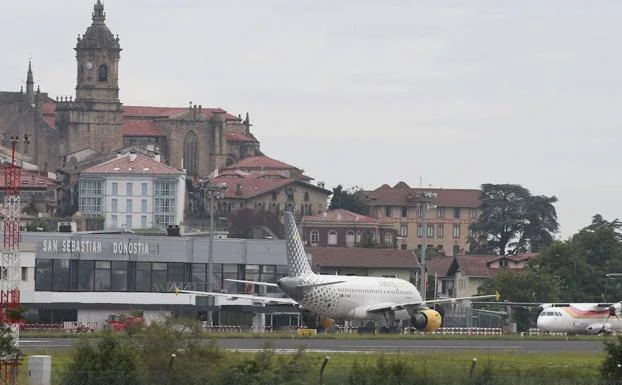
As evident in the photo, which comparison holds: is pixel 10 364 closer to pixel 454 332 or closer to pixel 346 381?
pixel 346 381

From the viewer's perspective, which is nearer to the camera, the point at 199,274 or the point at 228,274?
the point at 199,274

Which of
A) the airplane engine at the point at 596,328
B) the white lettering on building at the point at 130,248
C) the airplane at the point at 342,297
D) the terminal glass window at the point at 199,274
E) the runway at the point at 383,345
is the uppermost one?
the white lettering on building at the point at 130,248

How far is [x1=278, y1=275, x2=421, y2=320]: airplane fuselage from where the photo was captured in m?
95.9

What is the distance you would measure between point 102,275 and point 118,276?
3.57 ft

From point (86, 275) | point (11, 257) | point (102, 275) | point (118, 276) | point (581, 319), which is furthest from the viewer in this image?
point (118, 276)

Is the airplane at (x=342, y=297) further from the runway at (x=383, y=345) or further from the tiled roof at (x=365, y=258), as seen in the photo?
the tiled roof at (x=365, y=258)

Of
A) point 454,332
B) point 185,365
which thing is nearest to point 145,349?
point 185,365

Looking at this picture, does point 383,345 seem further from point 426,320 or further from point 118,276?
point 118,276

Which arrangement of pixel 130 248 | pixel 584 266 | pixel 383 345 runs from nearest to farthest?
pixel 383 345, pixel 130 248, pixel 584 266

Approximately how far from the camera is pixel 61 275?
4397 inches

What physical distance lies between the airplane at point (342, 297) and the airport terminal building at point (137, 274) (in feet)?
35.4

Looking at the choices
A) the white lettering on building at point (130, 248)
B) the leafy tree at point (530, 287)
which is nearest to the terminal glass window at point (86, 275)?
the white lettering on building at point (130, 248)

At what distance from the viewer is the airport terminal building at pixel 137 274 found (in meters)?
109

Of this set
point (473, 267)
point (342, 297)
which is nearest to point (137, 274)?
point (342, 297)
